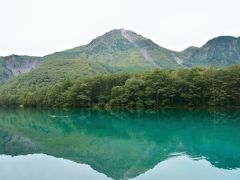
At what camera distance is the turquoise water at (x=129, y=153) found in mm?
23969

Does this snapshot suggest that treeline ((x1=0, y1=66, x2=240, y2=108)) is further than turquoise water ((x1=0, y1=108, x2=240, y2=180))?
Yes

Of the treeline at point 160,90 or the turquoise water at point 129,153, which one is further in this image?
the treeline at point 160,90

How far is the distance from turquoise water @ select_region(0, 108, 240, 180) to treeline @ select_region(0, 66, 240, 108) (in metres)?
28.3

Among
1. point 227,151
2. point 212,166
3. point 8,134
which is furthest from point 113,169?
point 8,134

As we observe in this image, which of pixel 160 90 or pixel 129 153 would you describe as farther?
pixel 160 90

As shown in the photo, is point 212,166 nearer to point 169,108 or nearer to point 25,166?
point 25,166

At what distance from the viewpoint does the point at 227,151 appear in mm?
29719

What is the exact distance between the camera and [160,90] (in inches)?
3228

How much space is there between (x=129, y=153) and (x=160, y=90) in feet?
169

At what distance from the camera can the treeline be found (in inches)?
3041

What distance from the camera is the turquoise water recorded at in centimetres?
Result: 2397

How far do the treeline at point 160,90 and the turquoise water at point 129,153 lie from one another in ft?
93.0

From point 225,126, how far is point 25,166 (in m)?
27.8

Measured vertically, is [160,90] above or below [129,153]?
above
